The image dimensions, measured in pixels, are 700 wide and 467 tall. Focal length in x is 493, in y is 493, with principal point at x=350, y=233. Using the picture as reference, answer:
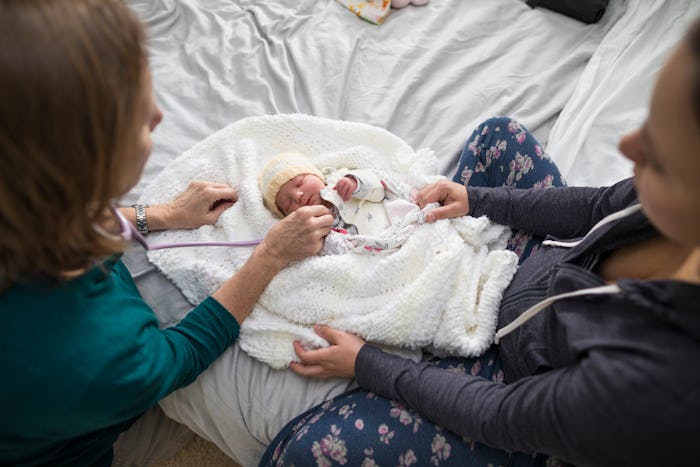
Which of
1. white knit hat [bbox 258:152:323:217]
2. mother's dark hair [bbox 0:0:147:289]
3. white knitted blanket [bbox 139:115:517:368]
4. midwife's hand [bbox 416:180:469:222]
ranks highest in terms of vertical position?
mother's dark hair [bbox 0:0:147:289]

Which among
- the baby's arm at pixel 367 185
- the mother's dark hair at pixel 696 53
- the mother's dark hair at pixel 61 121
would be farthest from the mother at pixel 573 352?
the mother's dark hair at pixel 61 121

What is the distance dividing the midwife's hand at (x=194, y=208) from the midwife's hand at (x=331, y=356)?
0.37 m

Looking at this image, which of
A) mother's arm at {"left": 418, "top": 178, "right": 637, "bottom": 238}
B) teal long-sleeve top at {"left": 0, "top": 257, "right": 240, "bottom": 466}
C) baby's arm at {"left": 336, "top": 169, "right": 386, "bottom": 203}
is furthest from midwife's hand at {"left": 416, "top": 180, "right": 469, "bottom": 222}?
teal long-sleeve top at {"left": 0, "top": 257, "right": 240, "bottom": 466}

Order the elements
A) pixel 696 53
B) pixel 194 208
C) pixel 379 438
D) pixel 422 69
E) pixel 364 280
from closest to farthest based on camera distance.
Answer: pixel 696 53 → pixel 379 438 → pixel 364 280 → pixel 194 208 → pixel 422 69

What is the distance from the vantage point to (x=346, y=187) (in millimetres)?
1109

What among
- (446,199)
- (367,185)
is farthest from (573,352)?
(367,185)

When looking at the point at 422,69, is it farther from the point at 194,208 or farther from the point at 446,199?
the point at 194,208

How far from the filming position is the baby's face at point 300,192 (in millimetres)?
1116

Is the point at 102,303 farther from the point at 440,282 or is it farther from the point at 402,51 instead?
the point at 402,51

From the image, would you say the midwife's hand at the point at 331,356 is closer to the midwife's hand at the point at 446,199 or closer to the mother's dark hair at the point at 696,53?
the midwife's hand at the point at 446,199

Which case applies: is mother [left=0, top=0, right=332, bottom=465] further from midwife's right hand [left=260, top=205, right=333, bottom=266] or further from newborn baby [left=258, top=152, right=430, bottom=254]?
newborn baby [left=258, top=152, right=430, bottom=254]

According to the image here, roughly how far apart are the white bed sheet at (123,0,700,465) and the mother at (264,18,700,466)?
0.99 ft

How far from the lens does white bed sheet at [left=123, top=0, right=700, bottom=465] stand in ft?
4.29

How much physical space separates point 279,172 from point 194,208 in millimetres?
205
